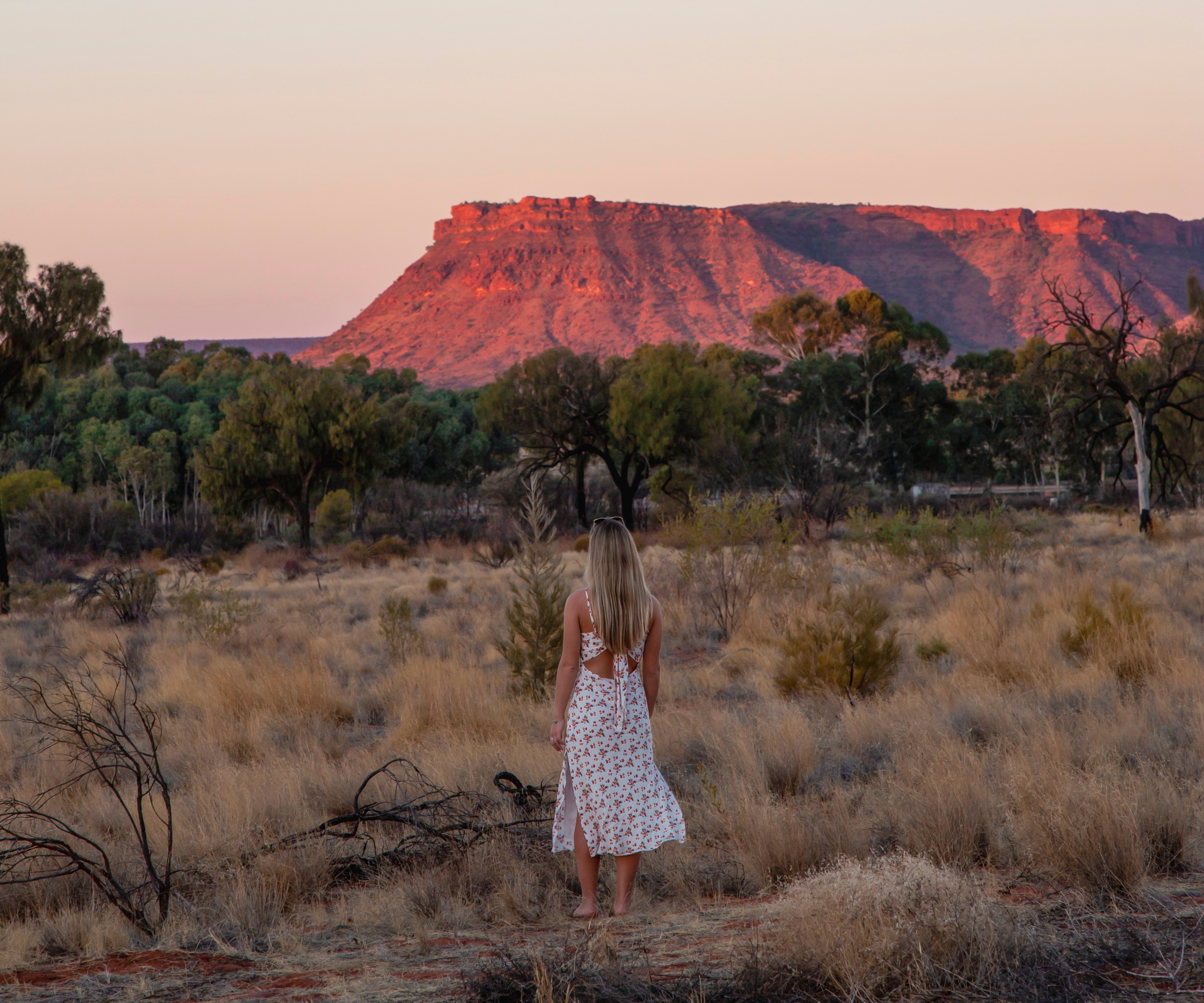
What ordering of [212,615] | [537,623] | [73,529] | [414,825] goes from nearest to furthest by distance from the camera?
[414,825] → [537,623] → [212,615] → [73,529]

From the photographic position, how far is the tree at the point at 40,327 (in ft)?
55.6

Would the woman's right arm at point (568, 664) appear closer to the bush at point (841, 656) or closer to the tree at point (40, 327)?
the bush at point (841, 656)

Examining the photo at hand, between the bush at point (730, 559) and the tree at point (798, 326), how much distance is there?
52710 mm

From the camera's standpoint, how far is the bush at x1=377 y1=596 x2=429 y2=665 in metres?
11.7

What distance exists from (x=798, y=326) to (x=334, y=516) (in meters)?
41.4

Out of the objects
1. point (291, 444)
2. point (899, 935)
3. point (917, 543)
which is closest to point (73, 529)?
point (291, 444)

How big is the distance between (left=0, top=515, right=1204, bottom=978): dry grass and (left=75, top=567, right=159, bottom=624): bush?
1338 millimetres

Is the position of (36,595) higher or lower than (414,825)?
lower

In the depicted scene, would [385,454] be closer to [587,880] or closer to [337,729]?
[337,729]

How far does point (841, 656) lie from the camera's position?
8547 mm

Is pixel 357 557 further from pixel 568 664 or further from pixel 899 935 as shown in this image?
pixel 899 935

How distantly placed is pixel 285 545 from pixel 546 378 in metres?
10.7

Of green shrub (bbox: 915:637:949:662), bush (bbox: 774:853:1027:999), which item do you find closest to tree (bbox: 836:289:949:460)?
green shrub (bbox: 915:637:949:662)

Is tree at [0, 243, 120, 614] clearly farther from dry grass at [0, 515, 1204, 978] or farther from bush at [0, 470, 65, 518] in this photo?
bush at [0, 470, 65, 518]
